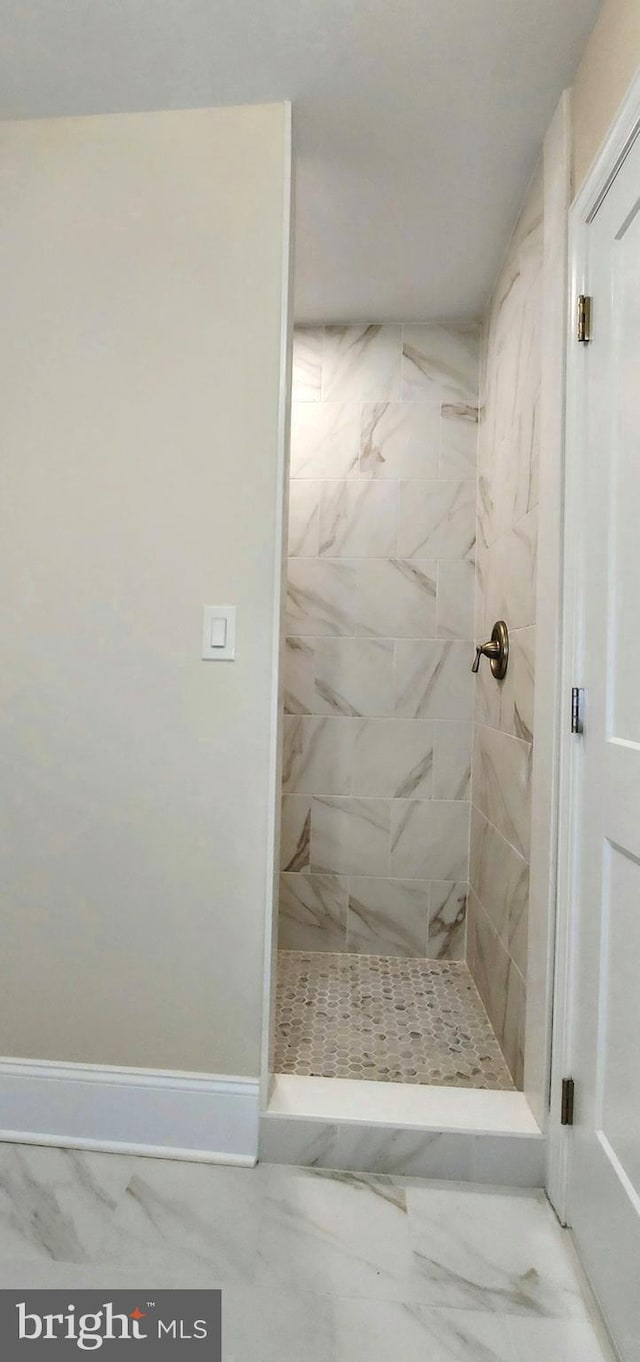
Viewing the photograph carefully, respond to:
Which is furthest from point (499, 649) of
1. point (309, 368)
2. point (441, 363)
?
point (309, 368)

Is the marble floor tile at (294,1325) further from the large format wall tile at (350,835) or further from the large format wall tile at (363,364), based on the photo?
the large format wall tile at (363,364)

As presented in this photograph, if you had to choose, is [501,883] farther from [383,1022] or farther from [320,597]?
[320,597]

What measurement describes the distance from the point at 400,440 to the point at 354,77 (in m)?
1.13

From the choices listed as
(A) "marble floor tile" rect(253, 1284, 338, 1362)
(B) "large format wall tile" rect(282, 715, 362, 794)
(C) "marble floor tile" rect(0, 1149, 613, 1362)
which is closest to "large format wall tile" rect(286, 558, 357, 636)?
(B) "large format wall tile" rect(282, 715, 362, 794)

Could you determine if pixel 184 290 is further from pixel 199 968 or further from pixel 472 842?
pixel 472 842

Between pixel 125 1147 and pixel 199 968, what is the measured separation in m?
0.41

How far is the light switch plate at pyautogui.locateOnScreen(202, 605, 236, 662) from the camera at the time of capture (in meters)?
1.49

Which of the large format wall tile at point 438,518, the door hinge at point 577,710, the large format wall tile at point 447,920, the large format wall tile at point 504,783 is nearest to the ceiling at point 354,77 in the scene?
the large format wall tile at point 438,518

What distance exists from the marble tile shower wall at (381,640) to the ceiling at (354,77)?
609 millimetres

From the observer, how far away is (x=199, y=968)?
1.49 meters

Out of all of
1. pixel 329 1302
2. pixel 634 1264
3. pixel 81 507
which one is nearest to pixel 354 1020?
pixel 329 1302

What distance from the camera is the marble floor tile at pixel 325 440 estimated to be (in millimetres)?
2482

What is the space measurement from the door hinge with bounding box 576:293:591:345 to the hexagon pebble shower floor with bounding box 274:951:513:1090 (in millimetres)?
1678

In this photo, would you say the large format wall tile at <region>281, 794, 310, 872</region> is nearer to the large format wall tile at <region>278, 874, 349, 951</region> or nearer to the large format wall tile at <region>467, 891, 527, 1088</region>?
the large format wall tile at <region>278, 874, 349, 951</region>
